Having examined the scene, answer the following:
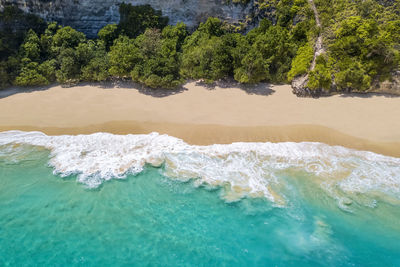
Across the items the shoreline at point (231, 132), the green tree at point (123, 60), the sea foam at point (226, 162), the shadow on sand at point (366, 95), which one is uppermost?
the green tree at point (123, 60)

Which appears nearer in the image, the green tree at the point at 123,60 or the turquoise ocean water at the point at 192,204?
the turquoise ocean water at the point at 192,204

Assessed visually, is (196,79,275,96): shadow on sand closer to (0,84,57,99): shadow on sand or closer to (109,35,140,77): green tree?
(109,35,140,77): green tree

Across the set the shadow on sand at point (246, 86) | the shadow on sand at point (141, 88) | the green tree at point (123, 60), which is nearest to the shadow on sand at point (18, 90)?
the shadow on sand at point (141, 88)

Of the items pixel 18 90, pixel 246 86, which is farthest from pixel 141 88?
pixel 18 90

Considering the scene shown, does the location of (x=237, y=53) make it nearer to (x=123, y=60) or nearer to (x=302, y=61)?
(x=302, y=61)

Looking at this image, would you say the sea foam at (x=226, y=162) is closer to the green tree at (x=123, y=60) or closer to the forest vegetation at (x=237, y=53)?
the forest vegetation at (x=237, y=53)

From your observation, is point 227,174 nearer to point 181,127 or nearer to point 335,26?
point 181,127

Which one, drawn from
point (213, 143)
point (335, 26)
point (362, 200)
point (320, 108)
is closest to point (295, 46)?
point (335, 26)
